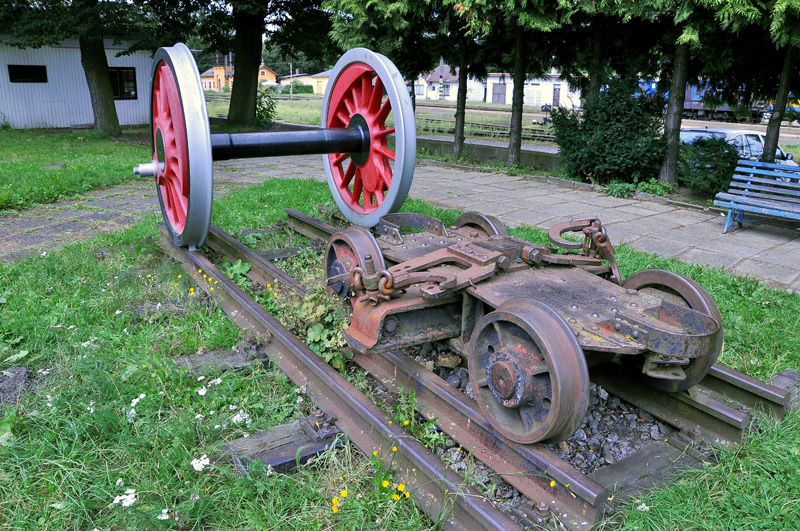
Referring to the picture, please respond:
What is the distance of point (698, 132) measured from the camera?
547 inches

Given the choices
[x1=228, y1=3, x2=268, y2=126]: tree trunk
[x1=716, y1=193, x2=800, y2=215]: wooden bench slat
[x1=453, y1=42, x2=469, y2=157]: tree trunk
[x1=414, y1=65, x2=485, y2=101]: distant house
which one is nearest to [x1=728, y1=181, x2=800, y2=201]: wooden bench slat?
[x1=716, y1=193, x2=800, y2=215]: wooden bench slat

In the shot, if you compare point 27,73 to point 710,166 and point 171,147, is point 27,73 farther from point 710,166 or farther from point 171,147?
point 710,166

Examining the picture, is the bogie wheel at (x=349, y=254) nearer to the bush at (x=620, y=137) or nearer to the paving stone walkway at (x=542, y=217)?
the paving stone walkway at (x=542, y=217)

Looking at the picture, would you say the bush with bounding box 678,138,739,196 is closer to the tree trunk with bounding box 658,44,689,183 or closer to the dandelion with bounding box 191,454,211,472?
the tree trunk with bounding box 658,44,689,183

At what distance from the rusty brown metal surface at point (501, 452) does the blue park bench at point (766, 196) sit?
5.92 meters

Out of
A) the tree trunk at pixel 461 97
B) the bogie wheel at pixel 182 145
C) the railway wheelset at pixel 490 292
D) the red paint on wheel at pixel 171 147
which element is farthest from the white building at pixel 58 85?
the railway wheelset at pixel 490 292

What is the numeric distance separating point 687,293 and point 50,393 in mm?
3565

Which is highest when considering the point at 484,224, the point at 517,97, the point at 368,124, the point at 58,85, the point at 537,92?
the point at 537,92

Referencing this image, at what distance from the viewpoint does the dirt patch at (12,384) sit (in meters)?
3.39

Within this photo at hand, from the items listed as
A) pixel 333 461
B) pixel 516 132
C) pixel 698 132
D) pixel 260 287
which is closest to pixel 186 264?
pixel 260 287

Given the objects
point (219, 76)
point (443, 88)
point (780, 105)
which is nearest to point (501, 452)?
point (780, 105)

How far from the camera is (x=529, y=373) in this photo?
8.53ft

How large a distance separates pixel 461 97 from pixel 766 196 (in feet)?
27.3

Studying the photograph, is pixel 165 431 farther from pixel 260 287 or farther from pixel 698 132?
pixel 698 132
